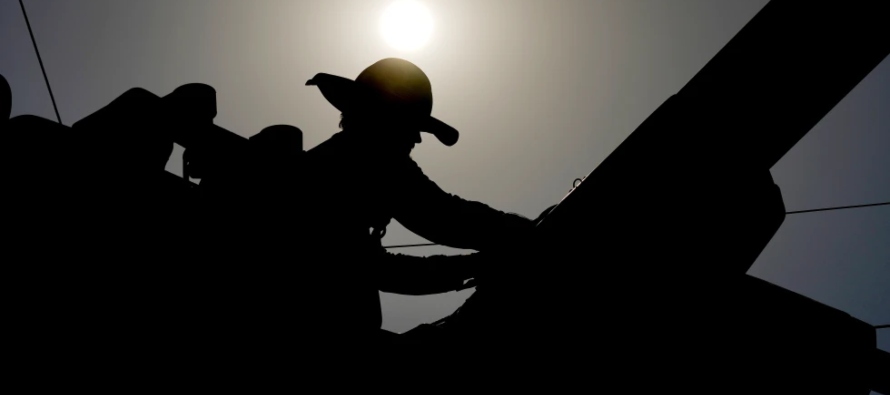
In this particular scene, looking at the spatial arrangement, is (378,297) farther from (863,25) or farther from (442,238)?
(863,25)

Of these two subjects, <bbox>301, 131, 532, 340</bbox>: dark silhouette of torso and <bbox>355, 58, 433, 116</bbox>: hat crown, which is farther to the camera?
<bbox>355, 58, 433, 116</bbox>: hat crown

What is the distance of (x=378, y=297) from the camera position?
2.75 metres

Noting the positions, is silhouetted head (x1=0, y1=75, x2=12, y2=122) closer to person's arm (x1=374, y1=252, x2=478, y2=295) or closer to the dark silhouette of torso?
the dark silhouette of torso

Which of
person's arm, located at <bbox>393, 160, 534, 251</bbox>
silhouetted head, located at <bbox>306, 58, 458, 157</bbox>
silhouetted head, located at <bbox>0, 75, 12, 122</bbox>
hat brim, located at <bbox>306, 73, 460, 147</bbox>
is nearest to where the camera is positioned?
person's arm, located at <bbox>393, 160, 534, 251</bbox>

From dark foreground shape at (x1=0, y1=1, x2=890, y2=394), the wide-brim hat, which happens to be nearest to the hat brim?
the wide-brim hat

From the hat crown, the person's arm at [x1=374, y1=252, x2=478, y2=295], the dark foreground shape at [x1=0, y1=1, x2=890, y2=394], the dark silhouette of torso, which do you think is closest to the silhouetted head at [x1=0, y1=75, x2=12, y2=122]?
the dark foreground shape at [x1=0, y1=1, x2=890, y2=394]

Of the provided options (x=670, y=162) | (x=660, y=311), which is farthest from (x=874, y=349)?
(x=670, y=162)

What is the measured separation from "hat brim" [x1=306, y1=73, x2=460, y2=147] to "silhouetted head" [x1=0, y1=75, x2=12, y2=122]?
1473 millimetres

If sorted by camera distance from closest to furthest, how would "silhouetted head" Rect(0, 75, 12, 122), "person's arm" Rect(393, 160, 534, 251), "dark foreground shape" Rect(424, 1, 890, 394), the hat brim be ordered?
"dark foreground shape" Rect(424, 1, 890, 394), "person's arm" Rect(393, 160, 534, 251), "silhouetted head" Rect(0, 75, 12, 122), the hat brim

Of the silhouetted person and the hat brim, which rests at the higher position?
the hat brim

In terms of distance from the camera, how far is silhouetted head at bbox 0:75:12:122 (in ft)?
8.39

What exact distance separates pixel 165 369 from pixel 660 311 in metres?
1.89

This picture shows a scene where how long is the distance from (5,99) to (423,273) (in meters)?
2.28

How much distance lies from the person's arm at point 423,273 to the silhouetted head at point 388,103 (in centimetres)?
63
